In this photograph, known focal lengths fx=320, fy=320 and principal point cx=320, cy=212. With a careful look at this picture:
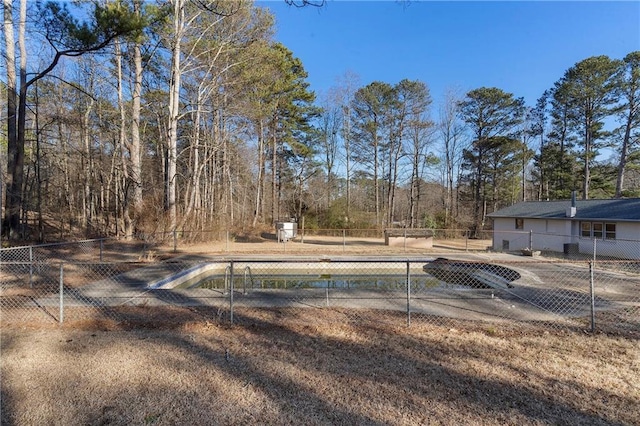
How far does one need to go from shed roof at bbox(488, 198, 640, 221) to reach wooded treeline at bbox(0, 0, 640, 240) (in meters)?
6.60

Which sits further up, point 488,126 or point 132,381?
point 488,126

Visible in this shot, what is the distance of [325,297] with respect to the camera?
22.4 ft

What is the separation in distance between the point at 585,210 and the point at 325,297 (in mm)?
19239

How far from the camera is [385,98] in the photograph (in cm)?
2900

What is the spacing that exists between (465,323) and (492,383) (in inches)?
80.7

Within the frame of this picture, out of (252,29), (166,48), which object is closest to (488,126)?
(252,29)

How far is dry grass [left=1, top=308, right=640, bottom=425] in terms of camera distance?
108 inches

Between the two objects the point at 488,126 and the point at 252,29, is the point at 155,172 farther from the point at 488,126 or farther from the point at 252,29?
the point at 488,126

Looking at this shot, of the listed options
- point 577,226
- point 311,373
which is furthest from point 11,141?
point 577,226

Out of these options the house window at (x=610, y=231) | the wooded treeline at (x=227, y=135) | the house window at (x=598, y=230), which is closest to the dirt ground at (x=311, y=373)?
the wooded treeline at (x=227, y=135)

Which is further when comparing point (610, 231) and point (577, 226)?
point (577, 226)

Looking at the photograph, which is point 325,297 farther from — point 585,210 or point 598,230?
point 585,210

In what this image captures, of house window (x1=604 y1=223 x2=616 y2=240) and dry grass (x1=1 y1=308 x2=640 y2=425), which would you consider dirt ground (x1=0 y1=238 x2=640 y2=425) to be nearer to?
dry grass (x1=1 y1=308 x2=640 y2=425)

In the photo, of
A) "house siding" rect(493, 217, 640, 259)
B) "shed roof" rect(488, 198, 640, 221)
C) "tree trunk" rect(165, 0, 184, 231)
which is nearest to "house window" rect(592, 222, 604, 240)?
"house siding" rect(493, 217, 640, 259)
